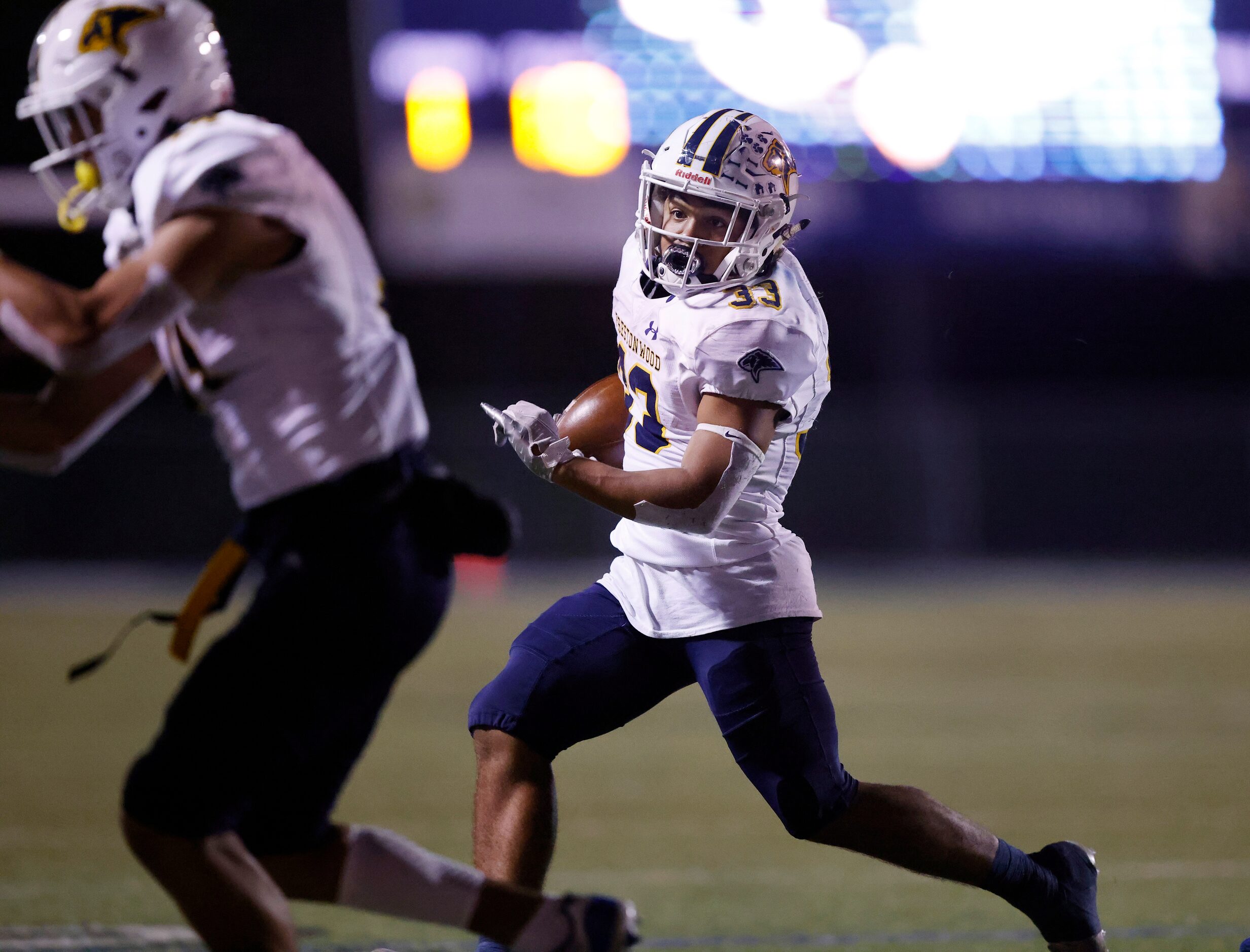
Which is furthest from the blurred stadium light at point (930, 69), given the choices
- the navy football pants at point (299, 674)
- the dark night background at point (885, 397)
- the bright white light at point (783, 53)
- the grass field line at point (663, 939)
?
the navy football pants at point (299, 674)

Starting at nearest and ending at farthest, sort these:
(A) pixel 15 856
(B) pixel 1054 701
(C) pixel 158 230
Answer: (C) pixel 158 230, (A) pixel 15 856, (B) pixel 1054 701

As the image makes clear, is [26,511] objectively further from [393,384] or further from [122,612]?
[393,384]

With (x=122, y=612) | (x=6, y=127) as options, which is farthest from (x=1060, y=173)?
(x=6, y=127)

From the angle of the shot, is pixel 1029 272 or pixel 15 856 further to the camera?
pixel 1029 272

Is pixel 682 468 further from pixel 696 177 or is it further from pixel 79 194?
pixel 79 194

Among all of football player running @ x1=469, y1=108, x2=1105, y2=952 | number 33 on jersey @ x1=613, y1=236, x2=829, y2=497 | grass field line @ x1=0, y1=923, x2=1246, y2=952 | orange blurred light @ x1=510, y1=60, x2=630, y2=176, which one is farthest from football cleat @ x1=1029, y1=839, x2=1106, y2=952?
orange blurred light @ x1=510, y1=60, x2=630, y2=176

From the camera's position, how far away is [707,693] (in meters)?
2.63

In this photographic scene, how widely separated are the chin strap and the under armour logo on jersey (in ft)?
3.53

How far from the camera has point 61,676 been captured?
23.9 ft

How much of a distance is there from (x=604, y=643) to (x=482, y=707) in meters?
0.25

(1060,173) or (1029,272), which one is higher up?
(1060,173)

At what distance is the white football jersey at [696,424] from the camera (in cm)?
244

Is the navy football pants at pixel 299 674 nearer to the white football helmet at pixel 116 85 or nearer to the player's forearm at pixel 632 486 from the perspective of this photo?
the player's forearm at pixel 632 486

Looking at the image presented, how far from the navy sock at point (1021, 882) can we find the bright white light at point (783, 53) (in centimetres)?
749
